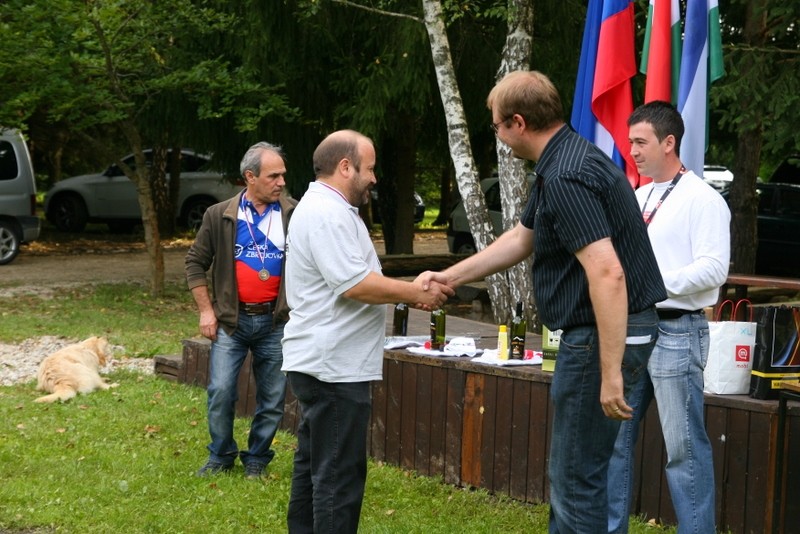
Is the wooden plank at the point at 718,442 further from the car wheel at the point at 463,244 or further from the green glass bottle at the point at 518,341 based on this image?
the car wheel at the point at 463,244

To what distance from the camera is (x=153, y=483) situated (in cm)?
607

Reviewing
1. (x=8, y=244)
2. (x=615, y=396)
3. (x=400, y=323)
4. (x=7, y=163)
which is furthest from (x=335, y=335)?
(x=8, y=244)

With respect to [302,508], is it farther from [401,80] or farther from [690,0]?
[401,80]

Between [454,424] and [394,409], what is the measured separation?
488 mm

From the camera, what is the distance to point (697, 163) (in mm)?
6230

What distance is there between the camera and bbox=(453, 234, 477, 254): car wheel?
60.9 feet

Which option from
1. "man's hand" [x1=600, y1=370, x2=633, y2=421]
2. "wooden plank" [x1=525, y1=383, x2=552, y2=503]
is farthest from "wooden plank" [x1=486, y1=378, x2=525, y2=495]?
"man's hand" [x1=600, y1=370, x2=633, y2=421]

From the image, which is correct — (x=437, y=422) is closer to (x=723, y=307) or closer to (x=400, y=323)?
(x=400, y=323)

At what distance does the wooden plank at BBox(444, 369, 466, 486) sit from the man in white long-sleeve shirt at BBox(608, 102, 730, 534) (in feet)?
5.77

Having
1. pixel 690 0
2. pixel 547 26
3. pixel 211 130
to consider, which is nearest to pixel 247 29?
pixel 211 130

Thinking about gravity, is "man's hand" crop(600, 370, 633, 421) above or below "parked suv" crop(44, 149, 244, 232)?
below

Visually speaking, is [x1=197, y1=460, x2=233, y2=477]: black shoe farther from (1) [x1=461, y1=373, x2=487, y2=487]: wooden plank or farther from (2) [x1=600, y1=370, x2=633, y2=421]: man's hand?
(2) [x1=600, y1=370, x2=633, y2=421]: man's hand

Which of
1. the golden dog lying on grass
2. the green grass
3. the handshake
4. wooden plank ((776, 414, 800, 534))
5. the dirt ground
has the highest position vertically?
the handshake

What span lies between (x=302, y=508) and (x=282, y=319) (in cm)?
181
